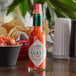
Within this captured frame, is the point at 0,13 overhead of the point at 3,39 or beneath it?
overhead

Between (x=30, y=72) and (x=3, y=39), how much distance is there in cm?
26

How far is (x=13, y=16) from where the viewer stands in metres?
4.30

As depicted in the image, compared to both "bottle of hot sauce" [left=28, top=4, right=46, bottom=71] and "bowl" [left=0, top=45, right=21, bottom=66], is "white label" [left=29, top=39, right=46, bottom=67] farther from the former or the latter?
"bowl" [left=0, top=45, right=21, bottom=66]

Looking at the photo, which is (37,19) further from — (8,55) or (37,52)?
(8,55)

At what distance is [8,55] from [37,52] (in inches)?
7.7

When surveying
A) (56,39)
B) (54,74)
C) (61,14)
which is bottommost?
(54,74)

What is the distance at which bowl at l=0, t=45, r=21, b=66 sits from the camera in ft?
3.74

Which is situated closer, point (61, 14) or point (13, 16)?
point (61, 14)

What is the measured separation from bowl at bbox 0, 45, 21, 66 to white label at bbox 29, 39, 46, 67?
0.16 meters

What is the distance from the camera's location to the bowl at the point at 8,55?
114cm

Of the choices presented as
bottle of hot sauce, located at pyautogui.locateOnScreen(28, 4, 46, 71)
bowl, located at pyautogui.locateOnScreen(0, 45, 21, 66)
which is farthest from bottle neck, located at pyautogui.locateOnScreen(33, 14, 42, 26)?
bowl, located at pyautogui.locateOnScreen(0, 45, 21, 66)

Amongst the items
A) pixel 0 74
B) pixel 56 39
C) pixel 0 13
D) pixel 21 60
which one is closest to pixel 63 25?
pixel 56 39

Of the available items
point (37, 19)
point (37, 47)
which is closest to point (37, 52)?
point (37, 47)

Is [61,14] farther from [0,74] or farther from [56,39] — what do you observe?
[0,74]
